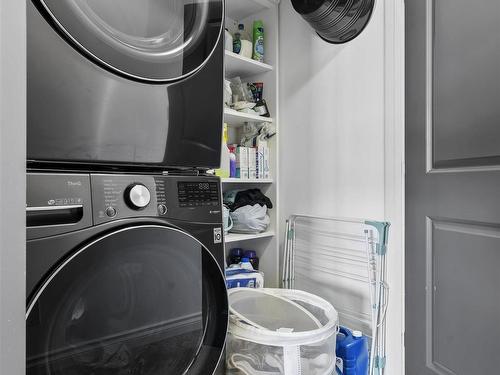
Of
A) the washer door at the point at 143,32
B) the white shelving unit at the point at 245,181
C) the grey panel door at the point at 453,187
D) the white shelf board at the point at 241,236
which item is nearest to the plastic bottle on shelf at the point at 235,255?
the white shelf board at the point at 241,236

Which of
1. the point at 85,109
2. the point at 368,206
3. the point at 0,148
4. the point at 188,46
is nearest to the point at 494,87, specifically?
the point at 368,206

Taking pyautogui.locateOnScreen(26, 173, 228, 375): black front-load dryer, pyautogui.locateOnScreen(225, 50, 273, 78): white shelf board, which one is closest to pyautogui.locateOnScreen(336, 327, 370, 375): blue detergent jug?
pyautogui.locateOnScreen(26, 173, 228, 375): black front-load dryer

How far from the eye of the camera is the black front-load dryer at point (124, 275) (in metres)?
0.65

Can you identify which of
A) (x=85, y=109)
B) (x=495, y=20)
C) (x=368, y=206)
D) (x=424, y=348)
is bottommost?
(x=424, y=348)

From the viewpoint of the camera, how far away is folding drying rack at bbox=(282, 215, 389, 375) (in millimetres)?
1396

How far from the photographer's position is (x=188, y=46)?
0.87 m

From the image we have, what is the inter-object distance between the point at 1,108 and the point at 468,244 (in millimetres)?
1445

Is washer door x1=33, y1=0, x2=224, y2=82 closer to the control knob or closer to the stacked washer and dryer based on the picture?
the stacked washer and dryer

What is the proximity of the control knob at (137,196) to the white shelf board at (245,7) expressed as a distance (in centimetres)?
158

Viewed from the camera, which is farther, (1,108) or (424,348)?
(424,348)

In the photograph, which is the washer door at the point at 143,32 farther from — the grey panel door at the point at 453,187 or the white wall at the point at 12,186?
the grey panel door at the point at 453,187

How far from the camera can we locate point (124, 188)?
2.52 feet

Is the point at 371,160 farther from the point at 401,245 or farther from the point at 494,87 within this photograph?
the point at 494,87

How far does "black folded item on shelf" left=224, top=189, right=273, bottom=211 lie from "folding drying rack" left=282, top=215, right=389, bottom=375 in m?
0.21
